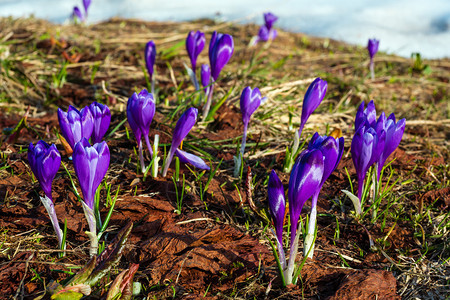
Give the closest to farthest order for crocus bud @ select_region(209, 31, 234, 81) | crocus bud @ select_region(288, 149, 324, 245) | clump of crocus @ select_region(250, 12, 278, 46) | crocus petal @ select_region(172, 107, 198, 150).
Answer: crocus bud @ select_region(288, 149, 324, 245) < crocus petal @ select_region(172, 107, 198, 150) < crocus bud @ select_region(209, 31, 234, 81) < clump of crocus @ select_region(250, 12, 278, 46)

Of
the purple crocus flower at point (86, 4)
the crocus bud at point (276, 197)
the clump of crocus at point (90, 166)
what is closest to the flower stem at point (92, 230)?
the clump of crocus at point (90, 166)

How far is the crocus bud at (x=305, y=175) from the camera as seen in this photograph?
Answer: 1.50 m

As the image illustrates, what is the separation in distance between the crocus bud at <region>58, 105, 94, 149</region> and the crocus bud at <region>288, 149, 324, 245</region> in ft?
3.26

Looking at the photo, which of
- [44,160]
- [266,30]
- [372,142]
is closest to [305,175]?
[372,142]

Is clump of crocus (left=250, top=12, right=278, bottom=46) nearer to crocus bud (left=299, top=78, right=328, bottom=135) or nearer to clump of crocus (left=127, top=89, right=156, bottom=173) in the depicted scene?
crocus bud (left=299, top=78, right=328, bottom=135)

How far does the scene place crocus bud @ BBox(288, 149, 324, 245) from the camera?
4.91 feet

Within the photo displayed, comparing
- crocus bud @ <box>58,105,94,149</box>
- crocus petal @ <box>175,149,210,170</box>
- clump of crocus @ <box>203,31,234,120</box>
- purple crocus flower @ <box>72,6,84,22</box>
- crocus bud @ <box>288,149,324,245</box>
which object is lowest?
crocus petal @ <box>175,149,210,170</box>

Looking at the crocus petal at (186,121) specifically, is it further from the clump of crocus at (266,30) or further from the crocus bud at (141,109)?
the clump of crocus at (266,30)

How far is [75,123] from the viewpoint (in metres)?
1.94

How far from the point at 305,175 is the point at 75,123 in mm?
1069

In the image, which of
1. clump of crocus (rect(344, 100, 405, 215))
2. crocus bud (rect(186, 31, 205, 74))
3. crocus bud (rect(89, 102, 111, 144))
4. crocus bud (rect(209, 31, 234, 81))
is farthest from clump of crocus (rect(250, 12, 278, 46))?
crocus bud (rect(89, 102, 111, 144))

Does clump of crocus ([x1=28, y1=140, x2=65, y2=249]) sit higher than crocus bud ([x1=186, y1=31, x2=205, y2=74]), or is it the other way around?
crocus bud ([x1=186, y1=31, x2=205, y2=74])

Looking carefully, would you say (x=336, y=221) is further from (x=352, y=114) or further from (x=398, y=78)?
(x=398, y=78)

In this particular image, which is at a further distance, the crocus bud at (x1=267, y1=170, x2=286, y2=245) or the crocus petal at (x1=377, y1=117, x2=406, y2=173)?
the crocus petal at (x1=377, y1=117, x2=406, y2=173)
